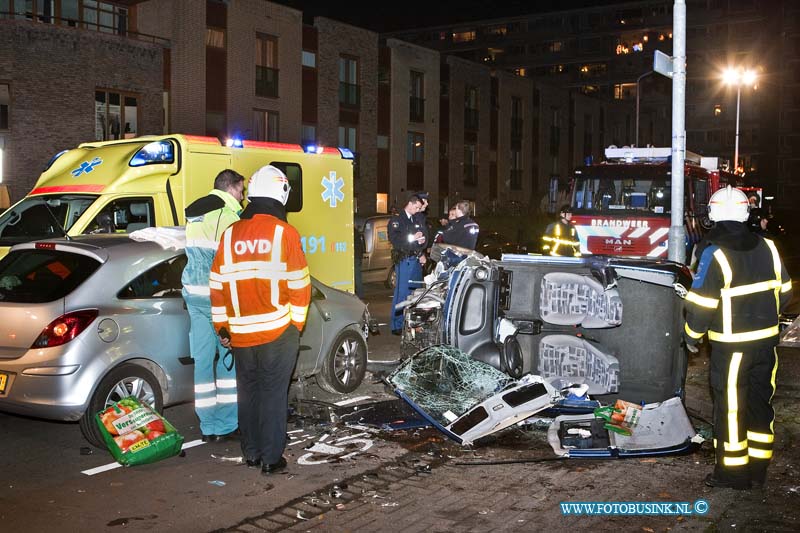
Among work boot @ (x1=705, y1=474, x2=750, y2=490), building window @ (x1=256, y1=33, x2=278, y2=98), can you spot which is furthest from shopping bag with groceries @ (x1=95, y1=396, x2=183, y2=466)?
building window @ (x1=256, y1=33, x2=278, y2=98)

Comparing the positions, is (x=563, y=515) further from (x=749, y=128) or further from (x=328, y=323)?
(x=749, y=128)

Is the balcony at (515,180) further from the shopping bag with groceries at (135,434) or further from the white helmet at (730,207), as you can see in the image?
the shopping bag with groceries at (135,434)

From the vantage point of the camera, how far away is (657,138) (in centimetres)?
7550

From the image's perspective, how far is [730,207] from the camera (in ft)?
18.2

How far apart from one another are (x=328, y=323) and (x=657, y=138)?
238 ft

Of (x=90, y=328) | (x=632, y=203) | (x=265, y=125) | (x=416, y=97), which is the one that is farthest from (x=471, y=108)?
(x=90, y=328)

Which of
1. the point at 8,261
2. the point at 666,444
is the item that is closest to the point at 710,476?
the point at 666,444

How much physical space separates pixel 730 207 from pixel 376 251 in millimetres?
13635

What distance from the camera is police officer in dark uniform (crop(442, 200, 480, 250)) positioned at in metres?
10.8

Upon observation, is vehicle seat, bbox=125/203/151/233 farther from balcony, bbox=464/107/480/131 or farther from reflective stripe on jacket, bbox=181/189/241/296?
balcony, bbox=464/107/480/131

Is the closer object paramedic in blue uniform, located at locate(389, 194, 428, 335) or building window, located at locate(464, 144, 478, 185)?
paramedic in blue uniform, located at locate(389, 194, 428, 335)

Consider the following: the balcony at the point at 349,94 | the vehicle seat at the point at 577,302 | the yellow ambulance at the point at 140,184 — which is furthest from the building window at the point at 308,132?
the vehicle seat at the point at 577,302

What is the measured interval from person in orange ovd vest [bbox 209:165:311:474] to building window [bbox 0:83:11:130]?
22387mm

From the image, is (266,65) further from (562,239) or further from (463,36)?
(463,36)
